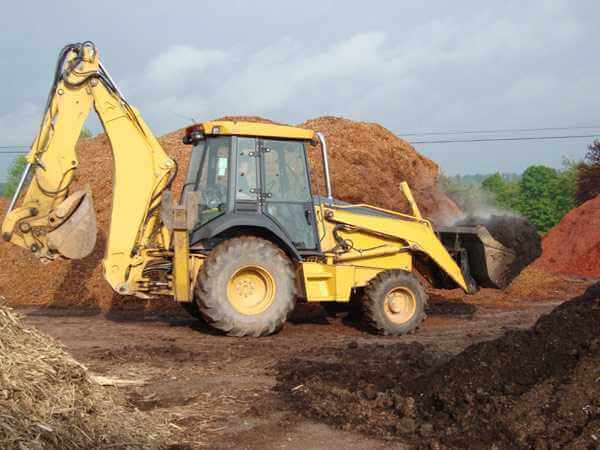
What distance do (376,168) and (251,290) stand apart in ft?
24.9

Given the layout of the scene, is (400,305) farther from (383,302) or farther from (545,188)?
(545,188)

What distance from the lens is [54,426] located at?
4.31 m

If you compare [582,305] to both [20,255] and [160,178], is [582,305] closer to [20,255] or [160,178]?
[160,178]

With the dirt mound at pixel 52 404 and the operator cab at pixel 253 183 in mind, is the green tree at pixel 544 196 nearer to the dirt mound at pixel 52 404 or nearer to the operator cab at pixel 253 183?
the operator cab at pixel 253 183

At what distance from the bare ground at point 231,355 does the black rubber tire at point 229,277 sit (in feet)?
0.65

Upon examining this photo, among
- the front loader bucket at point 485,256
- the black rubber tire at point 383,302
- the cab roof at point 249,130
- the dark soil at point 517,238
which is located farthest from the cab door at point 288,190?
the dark soil at point 517,238

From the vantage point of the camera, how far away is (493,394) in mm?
5375

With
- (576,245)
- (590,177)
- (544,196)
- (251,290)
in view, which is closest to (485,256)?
(251,290)

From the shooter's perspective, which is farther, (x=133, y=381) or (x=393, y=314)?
(x=393, y=314)

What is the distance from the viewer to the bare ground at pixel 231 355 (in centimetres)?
525

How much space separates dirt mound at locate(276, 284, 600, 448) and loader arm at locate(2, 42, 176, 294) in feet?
11.7

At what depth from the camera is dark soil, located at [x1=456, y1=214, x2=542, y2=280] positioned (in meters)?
10.9

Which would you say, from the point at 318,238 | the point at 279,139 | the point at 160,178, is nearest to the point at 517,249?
the point at 318,238

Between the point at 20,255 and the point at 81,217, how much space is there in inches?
247
